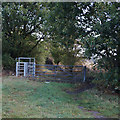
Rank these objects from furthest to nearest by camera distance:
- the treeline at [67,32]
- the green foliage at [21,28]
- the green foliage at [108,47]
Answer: the green foliage at [21,28] < the treeline at [67,32] < the green foliage at [108,47]

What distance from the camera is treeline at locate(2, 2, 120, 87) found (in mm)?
5859

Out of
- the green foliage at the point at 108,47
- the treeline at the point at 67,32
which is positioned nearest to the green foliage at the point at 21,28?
the treeline at the point at 67,32

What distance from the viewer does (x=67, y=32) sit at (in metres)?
9.81

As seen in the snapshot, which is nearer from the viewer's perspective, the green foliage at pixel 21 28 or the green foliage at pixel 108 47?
the green foliage at pixel 108 47

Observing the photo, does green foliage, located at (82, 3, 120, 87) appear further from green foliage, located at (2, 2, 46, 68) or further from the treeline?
green foliage, located at (2, 2, 46, 68)

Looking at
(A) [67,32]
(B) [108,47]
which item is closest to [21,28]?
(A) [67,32]

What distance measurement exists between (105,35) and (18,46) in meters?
13.3

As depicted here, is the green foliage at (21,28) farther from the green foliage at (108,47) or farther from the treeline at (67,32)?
the green foliage at (108,47)

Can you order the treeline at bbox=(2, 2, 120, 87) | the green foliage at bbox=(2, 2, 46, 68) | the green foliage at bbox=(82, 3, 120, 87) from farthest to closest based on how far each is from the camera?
1. the green foliage at bbox=(2, 2, 46, 68)
2. the treeline at bbox=(2, 2, 120, 87)
3. the green foliage at bbox=(82, 3, 120, 87)

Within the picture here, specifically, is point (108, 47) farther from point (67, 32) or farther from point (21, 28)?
point (21, 28)

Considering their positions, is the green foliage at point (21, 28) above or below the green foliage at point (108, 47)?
above

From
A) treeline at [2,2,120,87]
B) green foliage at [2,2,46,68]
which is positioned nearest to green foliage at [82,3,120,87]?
treeline at [2,2,120,87]

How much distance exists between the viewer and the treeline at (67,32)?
5.86 m

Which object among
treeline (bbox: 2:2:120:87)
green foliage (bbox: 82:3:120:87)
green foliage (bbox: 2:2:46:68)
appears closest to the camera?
green foliage (bbox: 82:3:120:87)
